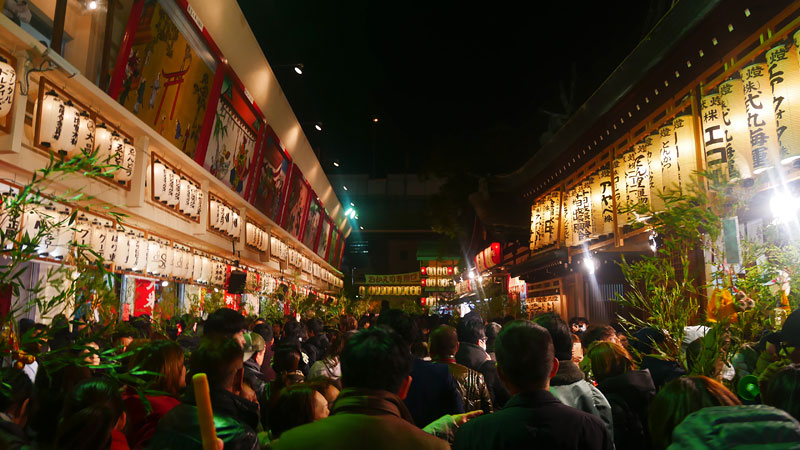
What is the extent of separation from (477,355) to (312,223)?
892 inches

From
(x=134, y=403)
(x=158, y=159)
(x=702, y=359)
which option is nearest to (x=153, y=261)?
(x=158, y=159)

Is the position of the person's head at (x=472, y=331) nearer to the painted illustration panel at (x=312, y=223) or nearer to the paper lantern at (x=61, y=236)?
the paper lantern at (x=61, y=236)

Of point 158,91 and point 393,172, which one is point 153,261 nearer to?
point 158,91

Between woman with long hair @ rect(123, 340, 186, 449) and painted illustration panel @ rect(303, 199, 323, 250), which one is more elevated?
painted illustration panel @ rect(303, 199, 323, 250)

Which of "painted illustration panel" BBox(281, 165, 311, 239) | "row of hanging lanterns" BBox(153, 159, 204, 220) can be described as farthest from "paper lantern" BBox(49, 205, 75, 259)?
"painted illustration panel" BBox(281, 165, 311, 239)

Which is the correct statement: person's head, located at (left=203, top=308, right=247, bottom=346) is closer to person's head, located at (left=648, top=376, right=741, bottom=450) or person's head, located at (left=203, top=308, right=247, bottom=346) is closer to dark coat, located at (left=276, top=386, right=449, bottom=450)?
dark coat, located at (left=276, top=386, right=449, bottom=450)

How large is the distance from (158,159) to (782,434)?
1005cm

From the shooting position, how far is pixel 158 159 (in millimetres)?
9789

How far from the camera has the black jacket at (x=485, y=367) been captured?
5.29m

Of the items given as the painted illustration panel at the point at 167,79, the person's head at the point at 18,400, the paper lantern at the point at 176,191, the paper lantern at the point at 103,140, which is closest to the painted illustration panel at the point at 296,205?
the painted illustration panel at the point at 167,79

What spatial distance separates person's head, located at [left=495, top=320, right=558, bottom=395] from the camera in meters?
2.60

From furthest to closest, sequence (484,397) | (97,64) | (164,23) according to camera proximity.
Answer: (164,23) < (97,64) < (484,397)

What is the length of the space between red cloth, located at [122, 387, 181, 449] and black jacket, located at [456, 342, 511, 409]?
287 centimetres

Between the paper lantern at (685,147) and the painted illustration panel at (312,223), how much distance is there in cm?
1928
